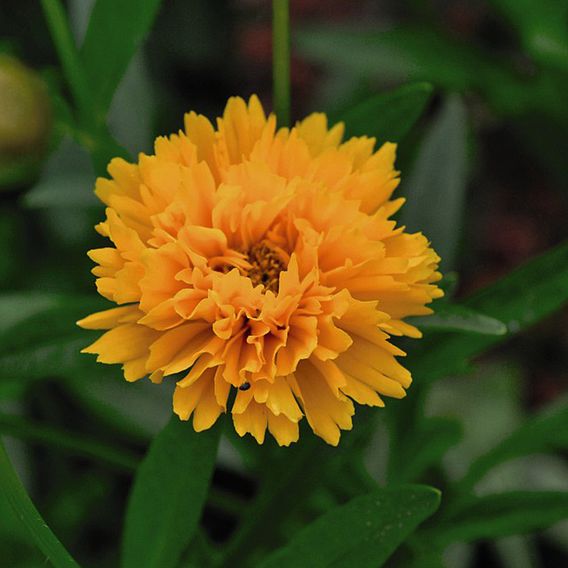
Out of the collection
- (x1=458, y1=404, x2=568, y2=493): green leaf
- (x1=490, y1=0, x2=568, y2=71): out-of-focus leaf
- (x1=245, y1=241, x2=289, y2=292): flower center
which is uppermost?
(x1=490, y1=0, x2=568, y2=71): out-of-focus leaf

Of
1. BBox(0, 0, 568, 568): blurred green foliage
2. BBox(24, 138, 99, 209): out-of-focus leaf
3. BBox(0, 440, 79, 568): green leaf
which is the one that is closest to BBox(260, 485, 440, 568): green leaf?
BBox(0, 0, 568, 568): blurred green foliage

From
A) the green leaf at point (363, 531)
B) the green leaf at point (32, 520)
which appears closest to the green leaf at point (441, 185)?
the green leaf at point (363, 531)

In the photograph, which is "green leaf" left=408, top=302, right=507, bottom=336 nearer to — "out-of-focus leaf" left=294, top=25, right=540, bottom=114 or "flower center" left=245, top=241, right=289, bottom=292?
"flower center" left=245, top=241, right=289, bottom=292

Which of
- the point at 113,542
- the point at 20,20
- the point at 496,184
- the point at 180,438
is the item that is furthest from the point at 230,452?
the point at 20,20

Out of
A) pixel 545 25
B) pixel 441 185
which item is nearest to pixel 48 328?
pixel 441 185

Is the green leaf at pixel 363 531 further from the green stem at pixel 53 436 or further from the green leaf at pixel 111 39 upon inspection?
the green leaf at pixel 111 39

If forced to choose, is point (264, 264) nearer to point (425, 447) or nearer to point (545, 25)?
point (425, 447)
